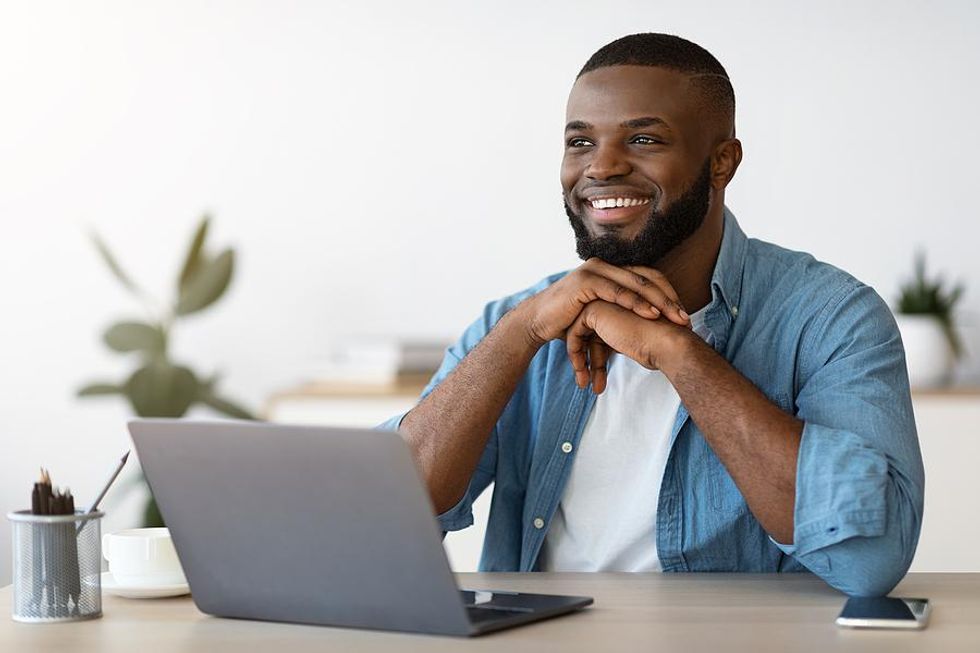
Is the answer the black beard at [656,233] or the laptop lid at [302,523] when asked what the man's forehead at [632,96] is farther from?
the laptop lid at [302,523]

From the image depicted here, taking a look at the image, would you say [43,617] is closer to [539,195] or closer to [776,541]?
[776,541]

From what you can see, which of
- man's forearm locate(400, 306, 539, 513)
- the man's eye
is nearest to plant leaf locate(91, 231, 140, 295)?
man's forearm locate(400, 306, 539, 513)

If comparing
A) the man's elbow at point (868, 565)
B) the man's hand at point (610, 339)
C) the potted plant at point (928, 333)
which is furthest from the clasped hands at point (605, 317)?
the potted plant at point (928, 333)

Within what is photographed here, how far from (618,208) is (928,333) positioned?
1599 millimetres

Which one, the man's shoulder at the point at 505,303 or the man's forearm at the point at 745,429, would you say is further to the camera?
the man's shoulder at the point at 505,303

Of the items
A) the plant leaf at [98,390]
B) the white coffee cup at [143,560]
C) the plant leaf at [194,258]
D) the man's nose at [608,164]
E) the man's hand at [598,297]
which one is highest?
the man's nose at [608,164]

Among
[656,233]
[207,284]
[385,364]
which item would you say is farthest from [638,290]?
[207,284]

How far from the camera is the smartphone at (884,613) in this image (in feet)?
4.13

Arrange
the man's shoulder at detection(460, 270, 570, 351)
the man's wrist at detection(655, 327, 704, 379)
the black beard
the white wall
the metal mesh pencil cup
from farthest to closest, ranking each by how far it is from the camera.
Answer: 1. the white wall
2. the man's shoulder at detection(460, 270, 570, 351)
3. the black beard
4. the man's wrist at detection(655, 327, 704, 379)
5. the metal mesh pencil cup

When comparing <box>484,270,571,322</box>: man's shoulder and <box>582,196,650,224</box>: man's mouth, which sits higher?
<box>582,196,650,224</box>: man's mouth

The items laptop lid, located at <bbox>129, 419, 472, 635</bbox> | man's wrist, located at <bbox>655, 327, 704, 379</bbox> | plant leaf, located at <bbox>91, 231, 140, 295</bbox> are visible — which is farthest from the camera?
plant leaf, located at <bbox>91, 231, 140, 295</bbox>

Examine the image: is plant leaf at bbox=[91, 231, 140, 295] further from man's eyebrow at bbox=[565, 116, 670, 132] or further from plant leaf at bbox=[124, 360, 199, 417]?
man's eyebrow at bbox=[565, 116, 670, 132]

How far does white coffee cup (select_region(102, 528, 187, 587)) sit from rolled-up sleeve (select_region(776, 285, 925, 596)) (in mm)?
677

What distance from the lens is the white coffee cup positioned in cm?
145
